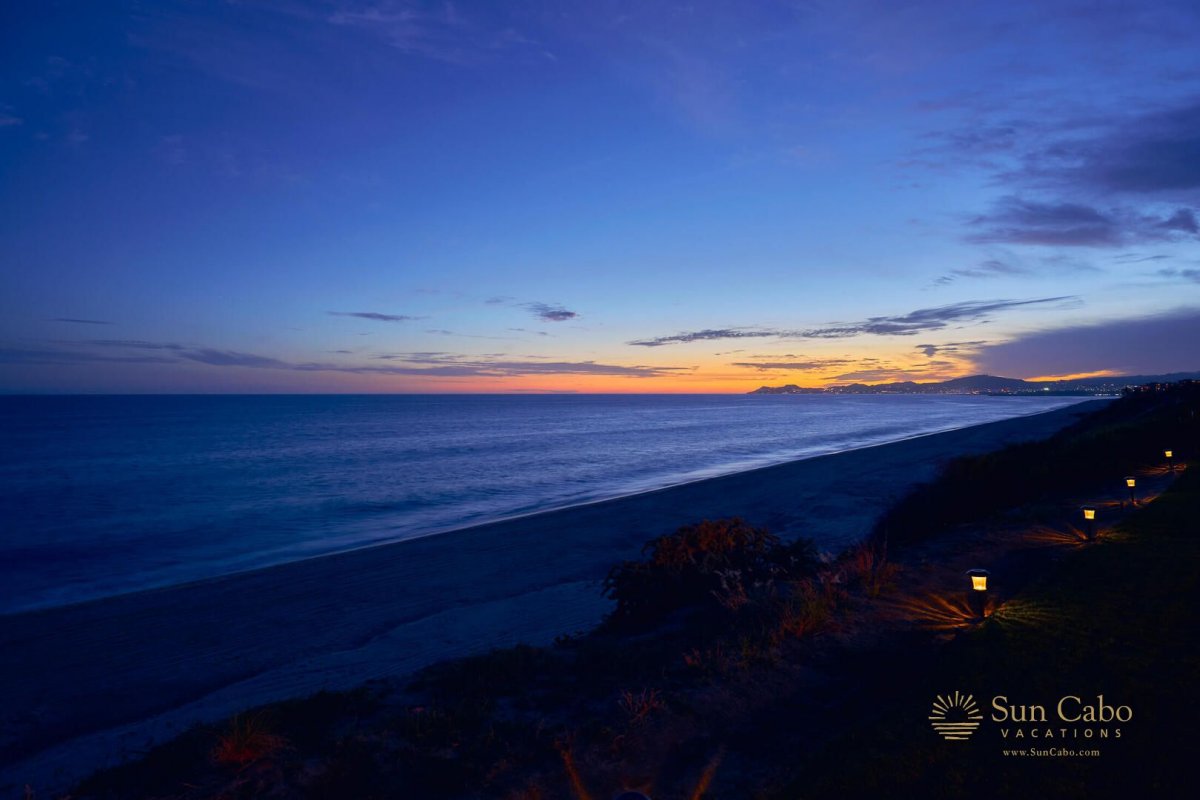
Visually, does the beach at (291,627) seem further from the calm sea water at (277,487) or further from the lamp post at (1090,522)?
the lamp post at (1090,522)

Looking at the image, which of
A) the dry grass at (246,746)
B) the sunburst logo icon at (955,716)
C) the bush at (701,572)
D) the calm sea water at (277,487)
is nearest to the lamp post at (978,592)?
the sunburst logo icon at (955,716)

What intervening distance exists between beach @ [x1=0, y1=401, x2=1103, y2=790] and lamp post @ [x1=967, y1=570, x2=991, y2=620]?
6.28m

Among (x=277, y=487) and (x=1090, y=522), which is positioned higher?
(x=1090, y=522)

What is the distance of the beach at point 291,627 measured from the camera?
8344mm

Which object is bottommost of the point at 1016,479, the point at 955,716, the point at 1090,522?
the point at 955,716

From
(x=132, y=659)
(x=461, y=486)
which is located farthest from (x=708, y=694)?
(x=461, y=486)

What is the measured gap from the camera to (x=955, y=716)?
16.2 feet

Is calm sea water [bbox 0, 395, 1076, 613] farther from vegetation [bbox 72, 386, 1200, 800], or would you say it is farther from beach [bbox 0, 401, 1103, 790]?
vegetation [bbox 72, 386, 1200, 800]

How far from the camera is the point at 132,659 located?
1041 cm

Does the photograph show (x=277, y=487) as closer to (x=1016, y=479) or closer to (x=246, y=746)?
(x=246, y=746)

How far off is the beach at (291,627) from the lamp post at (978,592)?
247 inches

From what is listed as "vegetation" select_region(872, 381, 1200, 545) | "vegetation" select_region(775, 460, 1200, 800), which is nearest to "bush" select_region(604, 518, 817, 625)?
"vegetation" select_region(775, 460, 1200, 800)

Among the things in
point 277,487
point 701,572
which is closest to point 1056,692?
point 701,572

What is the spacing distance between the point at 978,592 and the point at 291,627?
11487 mm
